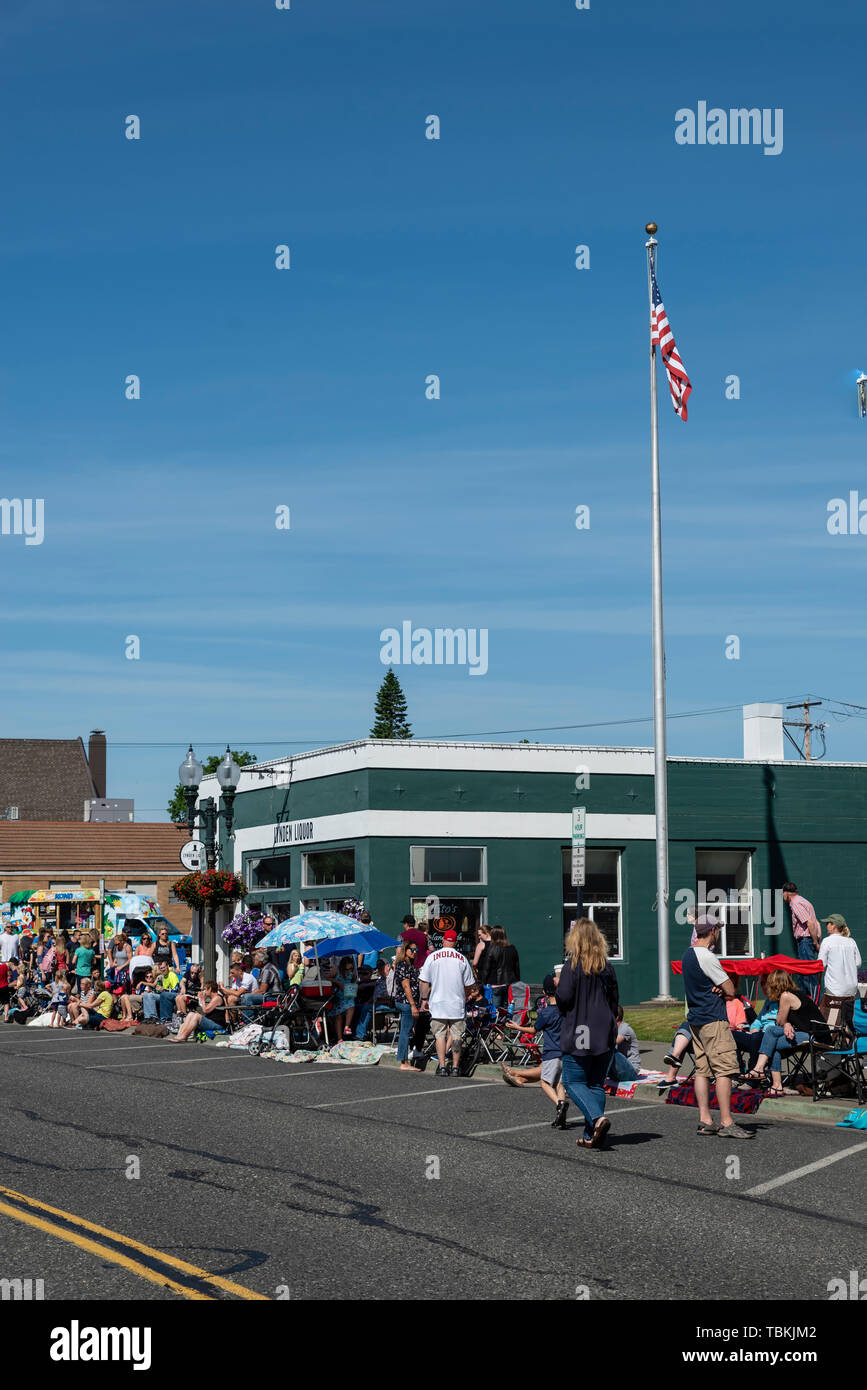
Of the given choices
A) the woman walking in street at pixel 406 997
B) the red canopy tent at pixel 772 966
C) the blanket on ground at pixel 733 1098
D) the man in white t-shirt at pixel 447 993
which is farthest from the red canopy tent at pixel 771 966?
the woman walking in street at pixel 406 997

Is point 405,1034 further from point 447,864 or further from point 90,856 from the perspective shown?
point 90,856

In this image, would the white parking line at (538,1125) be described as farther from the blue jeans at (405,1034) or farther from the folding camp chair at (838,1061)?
the blue jeans at (405,1034)

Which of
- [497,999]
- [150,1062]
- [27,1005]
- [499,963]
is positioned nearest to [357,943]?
[499,963]

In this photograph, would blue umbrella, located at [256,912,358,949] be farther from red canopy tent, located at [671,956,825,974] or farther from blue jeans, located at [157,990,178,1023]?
red canopy tent, located at [671,956,825,974]

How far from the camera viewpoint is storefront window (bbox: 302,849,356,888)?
1325 inches

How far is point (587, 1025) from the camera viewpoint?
12.5 m

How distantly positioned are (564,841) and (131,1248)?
1020 inches

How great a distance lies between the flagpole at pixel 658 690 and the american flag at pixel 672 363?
339mm

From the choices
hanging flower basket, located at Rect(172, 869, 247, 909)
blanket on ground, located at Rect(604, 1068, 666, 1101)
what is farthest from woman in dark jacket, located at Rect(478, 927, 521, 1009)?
hanging flower basket, located at Rect(172, 869, 247, 909)

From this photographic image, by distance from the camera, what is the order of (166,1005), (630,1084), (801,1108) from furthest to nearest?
(166,1005) → (630,1084) → (801,1108)

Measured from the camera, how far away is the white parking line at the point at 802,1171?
10.6 meters

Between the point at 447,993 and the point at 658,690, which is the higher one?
the point at 658,690

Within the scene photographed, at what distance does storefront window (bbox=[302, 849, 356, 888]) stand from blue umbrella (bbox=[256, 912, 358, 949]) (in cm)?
942

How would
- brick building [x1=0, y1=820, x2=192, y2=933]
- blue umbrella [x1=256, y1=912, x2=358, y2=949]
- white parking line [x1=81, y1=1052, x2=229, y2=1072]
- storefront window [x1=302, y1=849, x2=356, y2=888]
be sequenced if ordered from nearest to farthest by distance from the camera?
white parking line [x1=81, y1=1052, x2=229, y2=1072], blue umbrella [x1=256, y1=912, x2=358, y2=949], storefront window [x1=302, y1=849, x2=356, y2=888], brick building [x1=0, y1=820, x2=192, y2=933]
